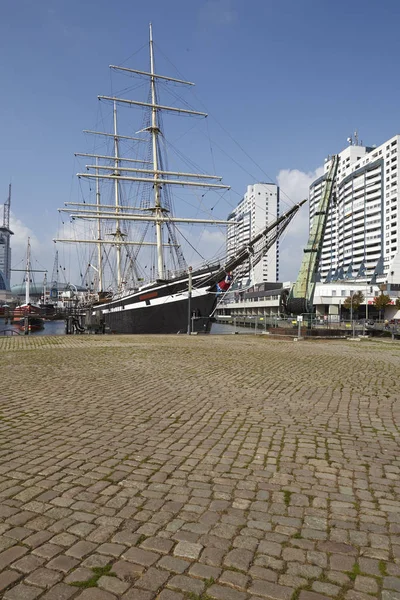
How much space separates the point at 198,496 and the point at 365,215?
5502 inches

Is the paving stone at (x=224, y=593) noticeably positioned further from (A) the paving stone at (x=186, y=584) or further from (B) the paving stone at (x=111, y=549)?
(B) the paving stone at (x=111, y=549)

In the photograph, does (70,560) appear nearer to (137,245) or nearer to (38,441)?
(38,441)

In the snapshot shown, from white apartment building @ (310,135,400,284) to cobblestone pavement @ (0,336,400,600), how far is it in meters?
109

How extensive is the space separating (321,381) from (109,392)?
440 cm

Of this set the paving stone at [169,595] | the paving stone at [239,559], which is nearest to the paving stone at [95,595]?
the paving stone at [169,595]

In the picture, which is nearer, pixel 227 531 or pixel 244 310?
pixel 227 531

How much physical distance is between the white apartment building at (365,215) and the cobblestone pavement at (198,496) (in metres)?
109

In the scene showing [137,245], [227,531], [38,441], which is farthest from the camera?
[137,245]

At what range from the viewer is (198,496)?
10.8 feet

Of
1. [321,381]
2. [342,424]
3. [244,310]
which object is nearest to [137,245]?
[321,381]

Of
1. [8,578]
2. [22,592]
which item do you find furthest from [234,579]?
[8,578]

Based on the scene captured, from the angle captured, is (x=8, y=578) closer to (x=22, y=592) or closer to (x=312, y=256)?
(x=22, y=592)

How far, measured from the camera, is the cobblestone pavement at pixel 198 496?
7.65 feet

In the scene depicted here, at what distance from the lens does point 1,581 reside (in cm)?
228
